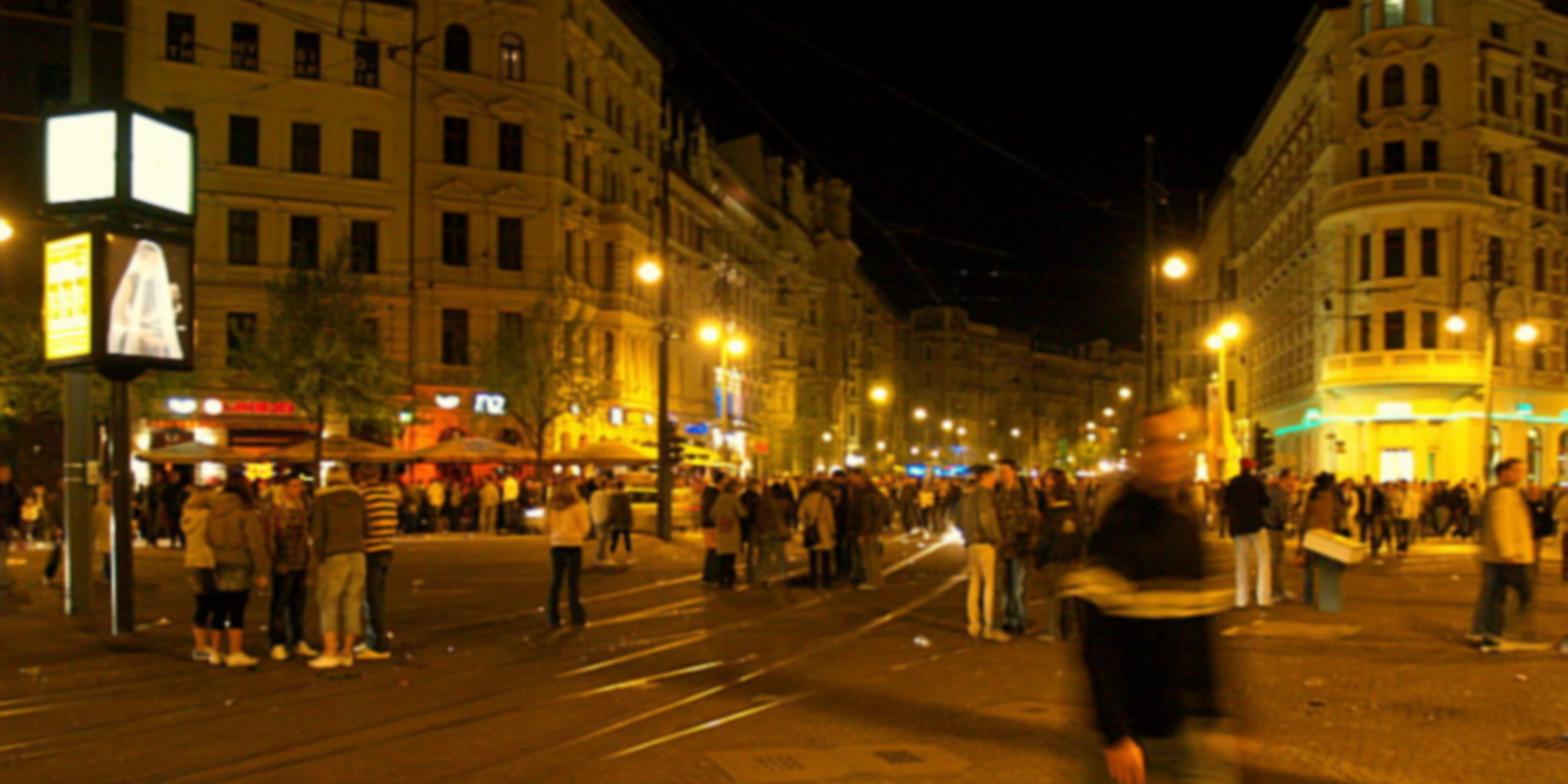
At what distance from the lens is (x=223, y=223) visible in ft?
149

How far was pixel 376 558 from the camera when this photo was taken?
43.8ft

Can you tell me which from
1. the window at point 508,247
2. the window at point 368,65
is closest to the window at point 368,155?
the window at point 368,65

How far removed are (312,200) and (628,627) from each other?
113ft

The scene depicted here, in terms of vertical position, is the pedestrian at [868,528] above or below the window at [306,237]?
below

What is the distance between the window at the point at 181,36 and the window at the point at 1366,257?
131 ft

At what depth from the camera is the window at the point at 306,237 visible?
151 ft

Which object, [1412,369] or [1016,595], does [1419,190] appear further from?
[1016,595]

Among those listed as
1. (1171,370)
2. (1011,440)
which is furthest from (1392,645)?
(1011,440)

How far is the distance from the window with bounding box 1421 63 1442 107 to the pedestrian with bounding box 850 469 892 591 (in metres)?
36.3

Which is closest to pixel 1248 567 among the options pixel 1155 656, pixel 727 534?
pixel 727 534

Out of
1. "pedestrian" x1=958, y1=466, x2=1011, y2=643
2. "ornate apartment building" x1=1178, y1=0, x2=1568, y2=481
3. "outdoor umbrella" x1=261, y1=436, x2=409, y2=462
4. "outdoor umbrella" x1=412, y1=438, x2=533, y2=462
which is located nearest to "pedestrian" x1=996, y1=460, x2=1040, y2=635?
"pedestrian" x1=958, y1=466, x2=1011, y2=643

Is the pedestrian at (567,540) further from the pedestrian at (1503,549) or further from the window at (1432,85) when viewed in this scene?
the window at (1432,85)

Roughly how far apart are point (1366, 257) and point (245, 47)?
38509 mm

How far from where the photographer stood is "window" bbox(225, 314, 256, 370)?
4316cm
